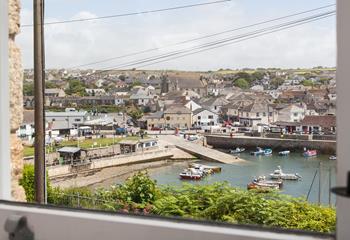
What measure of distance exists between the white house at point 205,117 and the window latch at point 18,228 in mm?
513

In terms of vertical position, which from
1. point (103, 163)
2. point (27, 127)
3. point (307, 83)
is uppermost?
point (307, 83)

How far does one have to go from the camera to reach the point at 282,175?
1256 mm

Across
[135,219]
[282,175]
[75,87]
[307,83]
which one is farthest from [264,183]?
[75,87]

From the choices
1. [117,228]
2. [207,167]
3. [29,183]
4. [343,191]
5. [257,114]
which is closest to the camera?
[343,191]

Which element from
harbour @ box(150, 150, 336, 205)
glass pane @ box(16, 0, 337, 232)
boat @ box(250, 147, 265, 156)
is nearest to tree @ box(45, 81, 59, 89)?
glass pane @ box(16, 0, 337, 232)

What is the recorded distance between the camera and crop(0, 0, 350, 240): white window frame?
0.75 meters

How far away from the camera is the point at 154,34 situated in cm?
148

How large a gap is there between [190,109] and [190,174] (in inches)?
A: 8.6

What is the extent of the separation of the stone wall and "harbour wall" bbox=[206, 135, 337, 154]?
59 centimetres

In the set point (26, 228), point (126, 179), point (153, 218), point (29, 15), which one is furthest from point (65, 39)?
point (153, 218)

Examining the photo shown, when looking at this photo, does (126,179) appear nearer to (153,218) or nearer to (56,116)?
(56,116)

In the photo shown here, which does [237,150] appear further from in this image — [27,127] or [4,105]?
[27,127]

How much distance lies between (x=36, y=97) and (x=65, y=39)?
22cm

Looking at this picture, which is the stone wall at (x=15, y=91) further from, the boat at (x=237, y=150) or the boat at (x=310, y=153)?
the boat at (x=310, y=153)
